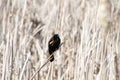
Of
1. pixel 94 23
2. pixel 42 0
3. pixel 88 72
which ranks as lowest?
pixel 42 0

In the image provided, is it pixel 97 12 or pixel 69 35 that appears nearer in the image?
pixel 97 12

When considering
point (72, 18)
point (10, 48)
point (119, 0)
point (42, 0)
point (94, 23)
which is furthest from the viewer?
point (42, 0)

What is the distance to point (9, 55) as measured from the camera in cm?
158

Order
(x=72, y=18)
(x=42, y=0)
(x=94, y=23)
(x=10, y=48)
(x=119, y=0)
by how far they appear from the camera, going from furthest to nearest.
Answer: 1. (x=42, y=0)
2. (x=72, y=18)
3. (x=119, y=0)
4. (x=94, y=23)
5. (x=10, y=48)

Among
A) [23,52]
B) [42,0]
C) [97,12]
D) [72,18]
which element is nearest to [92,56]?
[97,12]

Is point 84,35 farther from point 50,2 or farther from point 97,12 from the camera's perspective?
point 50,2

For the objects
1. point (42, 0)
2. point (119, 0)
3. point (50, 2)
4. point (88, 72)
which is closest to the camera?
point (88, 72)

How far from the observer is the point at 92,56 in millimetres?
1912

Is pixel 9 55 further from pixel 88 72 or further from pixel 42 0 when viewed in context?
pixel 42 0

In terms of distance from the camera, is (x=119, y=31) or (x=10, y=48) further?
(x=119, y=31)

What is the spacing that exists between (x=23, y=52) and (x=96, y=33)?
0.41 metres

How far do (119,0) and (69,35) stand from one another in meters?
0.40

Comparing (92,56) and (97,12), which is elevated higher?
(97,12)

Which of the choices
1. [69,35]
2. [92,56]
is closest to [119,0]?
[69,35]
